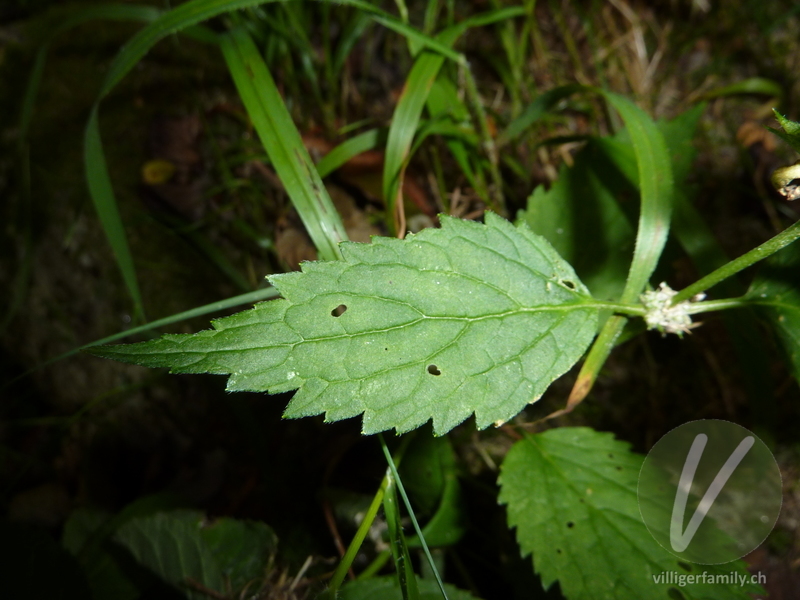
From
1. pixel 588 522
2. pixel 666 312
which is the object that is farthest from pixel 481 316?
pixel 588 522

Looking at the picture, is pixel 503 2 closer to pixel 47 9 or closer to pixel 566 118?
pixel 566 118

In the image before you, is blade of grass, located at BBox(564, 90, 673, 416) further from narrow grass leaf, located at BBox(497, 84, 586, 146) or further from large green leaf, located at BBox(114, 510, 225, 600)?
large green leaf, located at BBox(114, 510, 225, 600)

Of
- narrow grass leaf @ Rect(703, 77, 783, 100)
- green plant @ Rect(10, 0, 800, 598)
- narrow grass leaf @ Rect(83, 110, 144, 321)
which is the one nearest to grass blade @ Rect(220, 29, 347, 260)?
green plant @ Rect(10, 0, 800, 598)

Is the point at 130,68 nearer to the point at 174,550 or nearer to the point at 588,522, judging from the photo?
the point at 174,550

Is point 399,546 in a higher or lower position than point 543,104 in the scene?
lower

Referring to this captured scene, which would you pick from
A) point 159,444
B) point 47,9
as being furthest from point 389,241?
point 47,9

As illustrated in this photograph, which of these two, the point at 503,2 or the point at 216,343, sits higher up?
the point at 503,2
